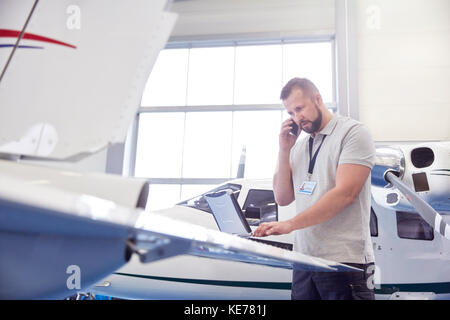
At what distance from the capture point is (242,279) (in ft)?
14.8

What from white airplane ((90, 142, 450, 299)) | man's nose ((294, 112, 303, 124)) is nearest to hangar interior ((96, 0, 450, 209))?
white airplane ((90, 142, 450, 299))

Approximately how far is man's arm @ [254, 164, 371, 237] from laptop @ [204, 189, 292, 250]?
769 mm

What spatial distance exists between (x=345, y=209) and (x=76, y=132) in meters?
1.64

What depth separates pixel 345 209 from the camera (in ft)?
8.10

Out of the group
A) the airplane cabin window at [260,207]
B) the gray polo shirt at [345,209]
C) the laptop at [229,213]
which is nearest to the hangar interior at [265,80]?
the airplane cabin window at [260,207]

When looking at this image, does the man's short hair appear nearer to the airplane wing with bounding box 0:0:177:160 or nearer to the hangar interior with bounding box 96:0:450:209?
the airplane wing with bounding box 0:0:177:160

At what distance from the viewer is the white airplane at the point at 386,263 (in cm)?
426

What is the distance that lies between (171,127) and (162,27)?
9.78 metres

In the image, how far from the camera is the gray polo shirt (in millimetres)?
2393

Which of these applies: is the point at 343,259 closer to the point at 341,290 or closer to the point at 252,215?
the point at 341,290

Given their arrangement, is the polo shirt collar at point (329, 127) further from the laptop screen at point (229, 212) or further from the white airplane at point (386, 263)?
the white airplane at point (386, 263)

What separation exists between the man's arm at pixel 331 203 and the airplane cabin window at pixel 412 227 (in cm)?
273

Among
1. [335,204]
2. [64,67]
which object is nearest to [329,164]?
[335,204]

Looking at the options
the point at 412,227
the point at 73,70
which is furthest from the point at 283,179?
the point at 412,227
